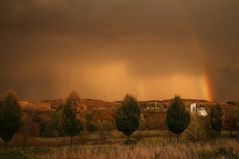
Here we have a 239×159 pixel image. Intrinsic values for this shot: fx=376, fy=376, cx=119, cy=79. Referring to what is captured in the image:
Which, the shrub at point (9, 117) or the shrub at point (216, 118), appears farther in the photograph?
the shrub at point (216, 118)

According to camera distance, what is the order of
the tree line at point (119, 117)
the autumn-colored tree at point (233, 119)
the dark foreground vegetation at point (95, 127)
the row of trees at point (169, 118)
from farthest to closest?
1. the autumn-colored tree at point (233, 119)
2. the row of trees at point (169, 118)
3. the tree line at point (119, 117)
4. the dark foreground vegetation at point (95, 127)

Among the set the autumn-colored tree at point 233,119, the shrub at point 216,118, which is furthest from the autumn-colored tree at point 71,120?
the autumn-colored tree at point 233,119

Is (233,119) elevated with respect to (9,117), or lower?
lower

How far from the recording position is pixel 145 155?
15516mm

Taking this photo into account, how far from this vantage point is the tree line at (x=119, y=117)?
44.8 m

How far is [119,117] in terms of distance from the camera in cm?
5425

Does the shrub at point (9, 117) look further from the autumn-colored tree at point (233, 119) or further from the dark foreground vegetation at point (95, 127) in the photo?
the autumn-colored tree at point (233, 119)

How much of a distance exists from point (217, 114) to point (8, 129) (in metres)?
34.8

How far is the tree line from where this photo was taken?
147ft

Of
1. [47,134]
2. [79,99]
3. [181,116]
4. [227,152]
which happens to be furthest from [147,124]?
[227,152]

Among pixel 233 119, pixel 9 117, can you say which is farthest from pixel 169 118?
pixel 9 117

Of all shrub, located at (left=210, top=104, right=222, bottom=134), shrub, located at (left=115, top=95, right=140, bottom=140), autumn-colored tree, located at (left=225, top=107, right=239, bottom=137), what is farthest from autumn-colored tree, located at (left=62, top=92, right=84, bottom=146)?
autumn-colored tree, located at (left=225, top=107, right=239, bottom=137)

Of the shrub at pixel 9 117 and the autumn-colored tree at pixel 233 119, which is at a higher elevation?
the shrub at pixel 9 117

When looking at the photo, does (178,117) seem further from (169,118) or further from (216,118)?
(216,118)
